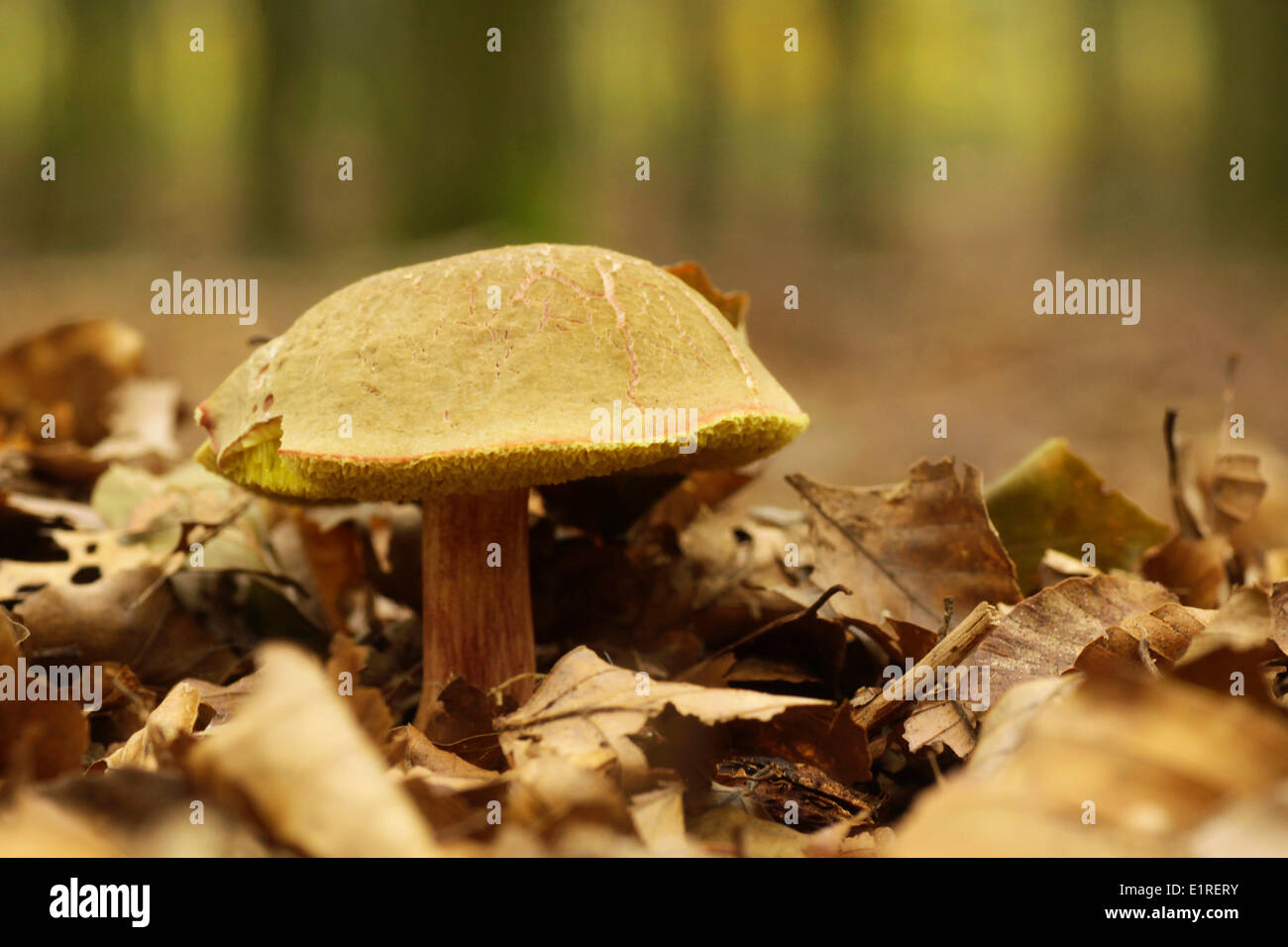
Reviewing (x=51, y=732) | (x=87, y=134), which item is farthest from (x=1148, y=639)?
(x=87, y=134)

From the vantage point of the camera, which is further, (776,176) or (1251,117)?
(776,176)

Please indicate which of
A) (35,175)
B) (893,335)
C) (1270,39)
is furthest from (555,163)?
(1270,39)

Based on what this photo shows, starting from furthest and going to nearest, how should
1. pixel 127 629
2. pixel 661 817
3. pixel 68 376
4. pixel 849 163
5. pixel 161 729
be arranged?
pixel 849 163
pixel 68 376
pixel 127 629
pixel 161 729
pixel 661 817

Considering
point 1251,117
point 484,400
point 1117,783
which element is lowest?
point 1117,783

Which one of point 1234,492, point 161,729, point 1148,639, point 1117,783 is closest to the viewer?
point 1117,783

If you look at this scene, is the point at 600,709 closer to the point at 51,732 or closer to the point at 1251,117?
the point at 51,732
